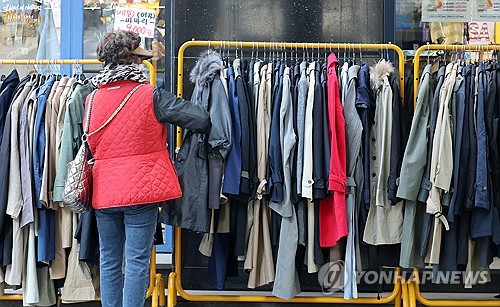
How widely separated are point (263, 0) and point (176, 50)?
2.42 feet

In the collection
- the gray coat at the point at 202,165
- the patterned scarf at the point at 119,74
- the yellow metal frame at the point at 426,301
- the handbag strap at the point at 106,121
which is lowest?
the yellow metal frame at the point at 426,301

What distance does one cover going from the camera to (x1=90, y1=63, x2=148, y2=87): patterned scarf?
4285mm

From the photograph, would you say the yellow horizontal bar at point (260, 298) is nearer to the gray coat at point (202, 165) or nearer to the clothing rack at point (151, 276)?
the clothing rack at point (151, 276)

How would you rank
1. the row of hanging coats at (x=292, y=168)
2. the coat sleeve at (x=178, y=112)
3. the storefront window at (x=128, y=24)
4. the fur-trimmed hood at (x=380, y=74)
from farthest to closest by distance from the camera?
the storefront window at (x=128, y=24), the fur-trimmed hood at (x=380, y=74), the row of hanging coats at (x=292, y=168), the coat sleeve at (x=178, y=112)

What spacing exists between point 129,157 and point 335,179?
1273 millimetres

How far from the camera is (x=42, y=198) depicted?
470cm

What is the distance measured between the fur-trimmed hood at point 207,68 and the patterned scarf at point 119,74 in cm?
56

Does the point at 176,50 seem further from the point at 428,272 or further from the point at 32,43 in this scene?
the point at 428,272

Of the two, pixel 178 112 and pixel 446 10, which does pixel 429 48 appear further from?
pixel 178 112

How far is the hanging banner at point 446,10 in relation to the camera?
19.2ft

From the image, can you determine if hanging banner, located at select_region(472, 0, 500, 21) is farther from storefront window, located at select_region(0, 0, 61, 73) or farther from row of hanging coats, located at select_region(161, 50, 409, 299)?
storefront window, located at select_region(0, 0, 61, 73)

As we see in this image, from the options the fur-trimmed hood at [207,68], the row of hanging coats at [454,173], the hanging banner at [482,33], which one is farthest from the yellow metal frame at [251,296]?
Answer: the hanging banner at [482,33]

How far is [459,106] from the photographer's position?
4629mm

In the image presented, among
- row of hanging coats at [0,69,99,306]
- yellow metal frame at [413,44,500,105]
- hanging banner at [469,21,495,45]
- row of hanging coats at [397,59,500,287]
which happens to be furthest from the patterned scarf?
hanging banner at [469,21,495,45]
